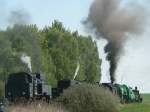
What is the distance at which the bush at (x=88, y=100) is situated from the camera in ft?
117

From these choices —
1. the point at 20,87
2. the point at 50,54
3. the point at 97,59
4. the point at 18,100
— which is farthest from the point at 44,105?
the point at 97,59

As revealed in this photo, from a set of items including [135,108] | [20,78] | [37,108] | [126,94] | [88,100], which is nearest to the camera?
[37,108]

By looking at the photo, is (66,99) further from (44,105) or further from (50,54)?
(50,54)

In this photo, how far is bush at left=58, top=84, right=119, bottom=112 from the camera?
3569cm

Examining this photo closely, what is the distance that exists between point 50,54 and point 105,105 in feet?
Answer: 157

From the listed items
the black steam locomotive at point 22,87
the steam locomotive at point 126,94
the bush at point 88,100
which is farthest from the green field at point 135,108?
the bush at point 88,100

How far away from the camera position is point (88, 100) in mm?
35906

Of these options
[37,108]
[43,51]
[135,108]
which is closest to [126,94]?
[135,108]

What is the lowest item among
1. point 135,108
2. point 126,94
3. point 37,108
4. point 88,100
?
point 135,108

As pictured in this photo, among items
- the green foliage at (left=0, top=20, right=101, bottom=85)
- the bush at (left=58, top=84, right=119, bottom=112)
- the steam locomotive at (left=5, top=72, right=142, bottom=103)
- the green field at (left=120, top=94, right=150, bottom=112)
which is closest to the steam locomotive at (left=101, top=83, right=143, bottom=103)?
the green field at (left=120, top=94, right=150, bottom=112)

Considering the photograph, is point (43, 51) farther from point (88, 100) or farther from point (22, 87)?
point (88, 100)

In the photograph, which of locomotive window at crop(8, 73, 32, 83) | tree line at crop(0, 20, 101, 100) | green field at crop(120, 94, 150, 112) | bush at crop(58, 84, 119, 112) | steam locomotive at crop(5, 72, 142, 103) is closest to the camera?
bush at crop(58, 84, 119, 112)

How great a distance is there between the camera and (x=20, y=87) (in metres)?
43.2

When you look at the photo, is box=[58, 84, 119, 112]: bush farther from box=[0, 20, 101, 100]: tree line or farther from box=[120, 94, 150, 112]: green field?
box=[0, 20, 101, 100]: tree line
